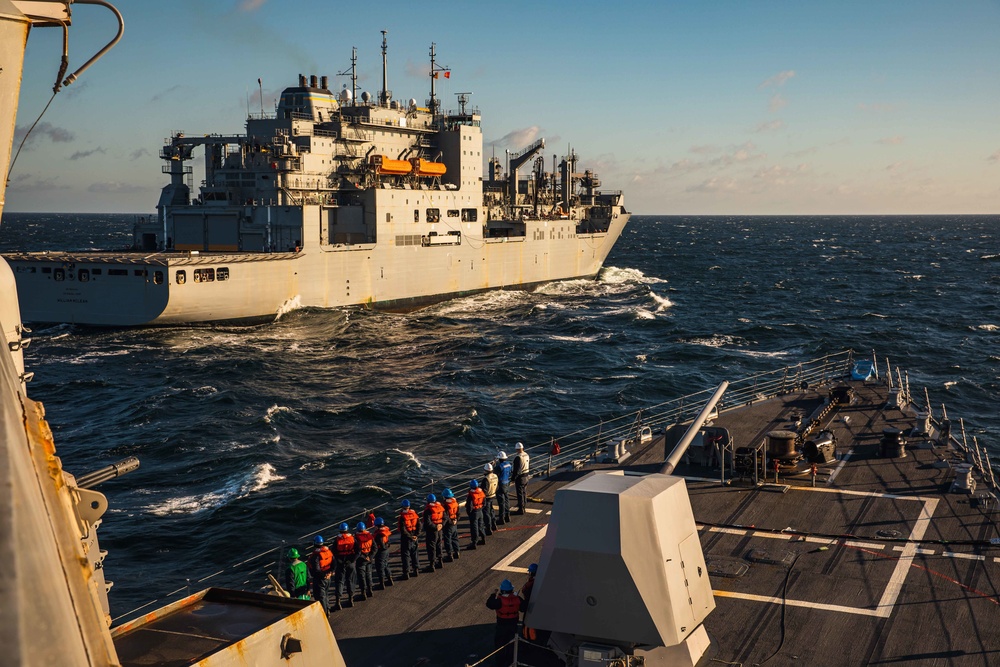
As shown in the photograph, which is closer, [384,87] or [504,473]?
[504,473]

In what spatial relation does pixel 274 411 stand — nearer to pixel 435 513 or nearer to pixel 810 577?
pixel 435 513

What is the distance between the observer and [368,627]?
13.0m

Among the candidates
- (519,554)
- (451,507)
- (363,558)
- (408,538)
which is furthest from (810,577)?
(363,558)

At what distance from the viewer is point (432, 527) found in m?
15.0

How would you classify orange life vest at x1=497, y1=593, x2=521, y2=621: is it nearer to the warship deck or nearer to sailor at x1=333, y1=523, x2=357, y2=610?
the warship deck

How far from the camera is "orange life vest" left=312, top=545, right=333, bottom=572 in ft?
44.0

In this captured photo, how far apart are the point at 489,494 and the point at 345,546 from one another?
11.3 ft

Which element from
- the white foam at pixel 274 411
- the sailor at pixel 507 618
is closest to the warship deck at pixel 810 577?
the sailor at pixel 507 618

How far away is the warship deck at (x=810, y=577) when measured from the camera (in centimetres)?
1209

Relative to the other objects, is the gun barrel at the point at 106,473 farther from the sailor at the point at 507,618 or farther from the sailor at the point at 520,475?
the sailor at the point at 520,475

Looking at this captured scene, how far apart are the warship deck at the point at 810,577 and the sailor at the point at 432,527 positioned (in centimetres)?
30

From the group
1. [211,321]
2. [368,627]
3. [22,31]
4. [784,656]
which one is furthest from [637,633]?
[211,321]

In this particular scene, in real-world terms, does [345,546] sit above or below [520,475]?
below

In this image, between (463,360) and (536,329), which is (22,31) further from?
(536,329)
